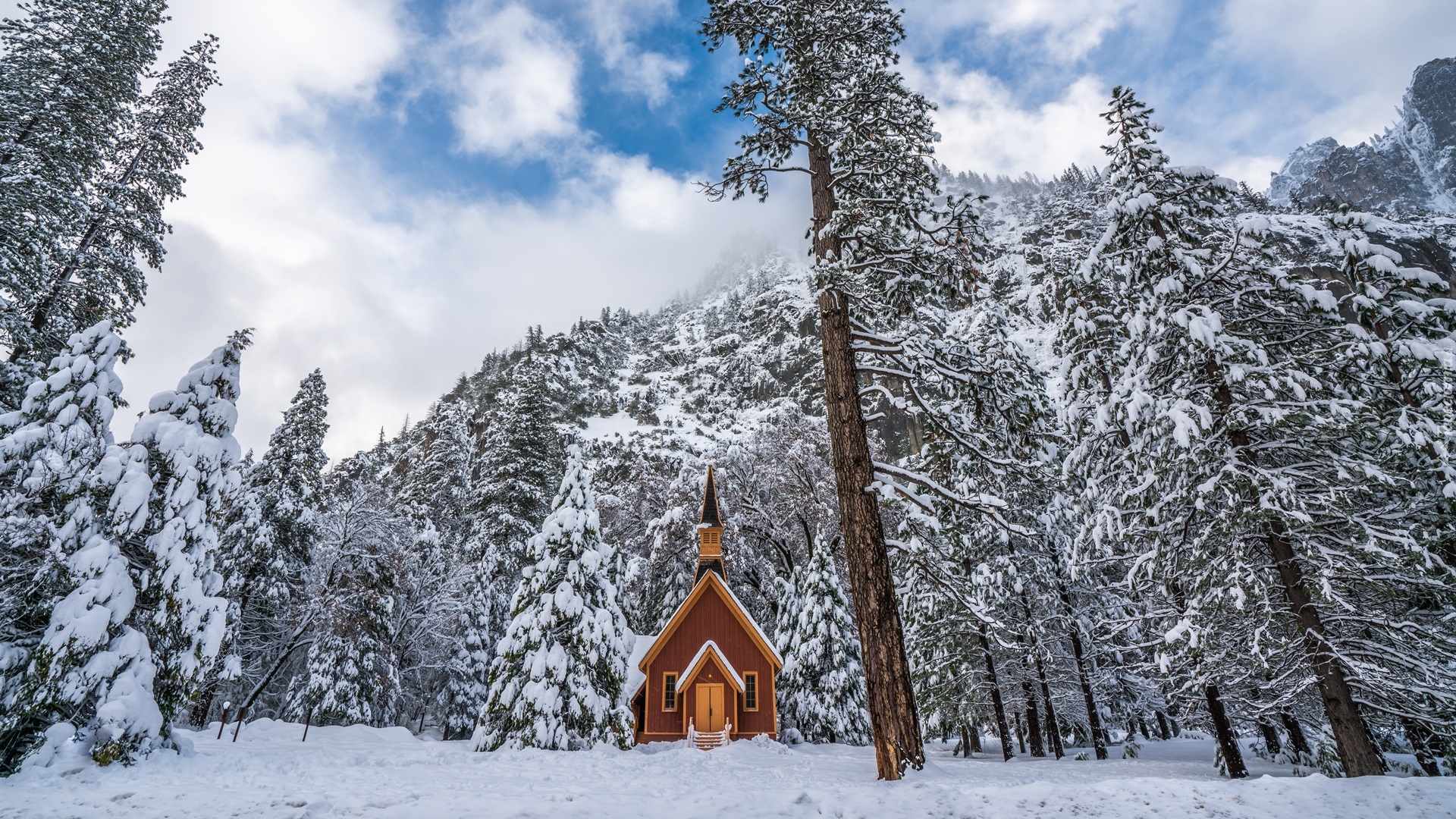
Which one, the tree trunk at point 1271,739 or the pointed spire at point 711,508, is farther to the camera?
the pointed spire at point 711,508

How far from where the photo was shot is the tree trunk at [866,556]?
6.26 metres

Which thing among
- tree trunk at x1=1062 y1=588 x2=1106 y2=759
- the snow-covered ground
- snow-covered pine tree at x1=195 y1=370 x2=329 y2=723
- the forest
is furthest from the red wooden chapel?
the snow-covered ground

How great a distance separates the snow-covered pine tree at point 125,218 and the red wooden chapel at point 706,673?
60.9 feet

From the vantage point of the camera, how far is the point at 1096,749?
17.4m

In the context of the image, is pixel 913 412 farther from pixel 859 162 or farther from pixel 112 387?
pixel 112 387

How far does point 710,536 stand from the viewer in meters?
25.2

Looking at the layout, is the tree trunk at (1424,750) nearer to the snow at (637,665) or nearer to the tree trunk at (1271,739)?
the tree trunk at (1271,739)

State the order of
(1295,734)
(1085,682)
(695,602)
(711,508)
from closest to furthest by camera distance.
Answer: (1295,734)
(1085,682)
(695,602)
(711,508)

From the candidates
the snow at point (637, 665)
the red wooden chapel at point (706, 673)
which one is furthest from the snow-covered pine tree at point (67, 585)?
the red wooden chapel at point (706, 673)

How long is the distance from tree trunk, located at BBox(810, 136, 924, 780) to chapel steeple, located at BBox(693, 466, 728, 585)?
1781 cm

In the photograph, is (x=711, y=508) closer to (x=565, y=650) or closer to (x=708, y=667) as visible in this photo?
(x=708, y=667)

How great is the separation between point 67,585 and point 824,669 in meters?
20.4

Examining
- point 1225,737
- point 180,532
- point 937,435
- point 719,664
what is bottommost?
point 1225,737

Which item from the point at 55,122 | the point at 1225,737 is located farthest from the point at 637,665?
the point at 55,122
